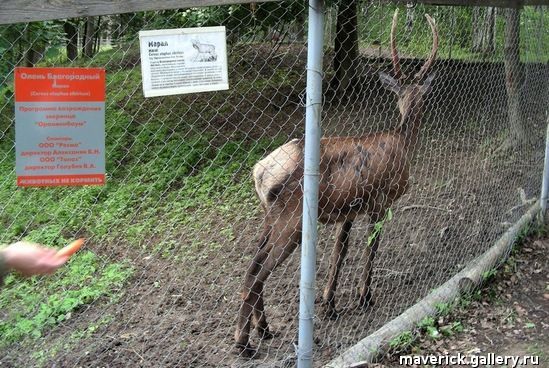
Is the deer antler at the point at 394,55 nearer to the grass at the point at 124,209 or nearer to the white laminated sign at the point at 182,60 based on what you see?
the grass at the point at 124,209

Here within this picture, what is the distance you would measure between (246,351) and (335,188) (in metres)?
1.36

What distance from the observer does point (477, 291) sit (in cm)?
462

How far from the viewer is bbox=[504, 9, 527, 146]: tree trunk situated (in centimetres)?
696

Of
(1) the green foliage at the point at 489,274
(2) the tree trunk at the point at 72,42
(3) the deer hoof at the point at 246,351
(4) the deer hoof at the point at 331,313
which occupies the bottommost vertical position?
(3) the deer hoof at the point at 246,351

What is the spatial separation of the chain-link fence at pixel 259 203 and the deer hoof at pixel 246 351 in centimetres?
4

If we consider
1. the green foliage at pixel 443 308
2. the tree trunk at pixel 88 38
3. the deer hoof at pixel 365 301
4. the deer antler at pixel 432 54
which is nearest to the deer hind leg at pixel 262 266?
the deer hoof at pixel 365 301

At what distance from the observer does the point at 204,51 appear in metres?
2.56

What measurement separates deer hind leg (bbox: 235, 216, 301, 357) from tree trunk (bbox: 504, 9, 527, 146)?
181 inches

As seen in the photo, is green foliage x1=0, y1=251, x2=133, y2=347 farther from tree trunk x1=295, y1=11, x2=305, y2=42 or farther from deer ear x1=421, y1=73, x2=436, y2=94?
tree trunk x1=295, y1=11, x2=305, y2=42

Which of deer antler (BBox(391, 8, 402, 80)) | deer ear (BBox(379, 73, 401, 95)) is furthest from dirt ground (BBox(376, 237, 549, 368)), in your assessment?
deer antler (BBox(391, 8, 402, 80))

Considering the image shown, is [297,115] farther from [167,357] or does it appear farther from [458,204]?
[167,357]

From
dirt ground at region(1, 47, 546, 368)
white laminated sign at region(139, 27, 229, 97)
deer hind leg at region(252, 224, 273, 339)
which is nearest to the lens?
white laminated sign at region(139, 27, 229, 97)

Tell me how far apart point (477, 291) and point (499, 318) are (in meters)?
0.31

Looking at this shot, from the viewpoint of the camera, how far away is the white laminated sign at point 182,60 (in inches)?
97.2
